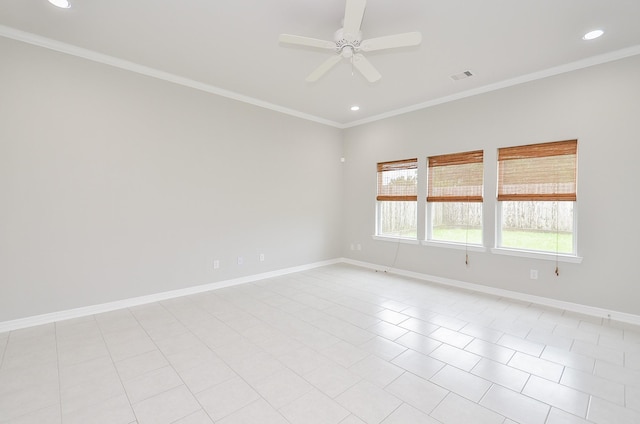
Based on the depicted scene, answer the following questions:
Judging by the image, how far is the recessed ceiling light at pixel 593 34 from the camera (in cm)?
277

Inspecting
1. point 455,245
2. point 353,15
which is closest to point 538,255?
point 455,245

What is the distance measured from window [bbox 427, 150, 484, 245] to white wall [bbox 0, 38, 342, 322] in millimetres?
2486

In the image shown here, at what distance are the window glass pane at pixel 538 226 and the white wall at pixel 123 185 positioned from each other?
11.2 feet

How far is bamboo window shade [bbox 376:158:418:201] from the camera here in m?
5.11

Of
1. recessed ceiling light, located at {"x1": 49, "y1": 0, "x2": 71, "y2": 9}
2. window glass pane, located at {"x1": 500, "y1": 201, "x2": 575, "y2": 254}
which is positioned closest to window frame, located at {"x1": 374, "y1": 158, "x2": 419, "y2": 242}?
window glass pane, located at {"x1": 500, "y1": 201, "x2": 575, "y2": 254}

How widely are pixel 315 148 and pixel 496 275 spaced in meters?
3.68

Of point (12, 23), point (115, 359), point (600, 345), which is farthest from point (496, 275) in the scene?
point (12, 23)

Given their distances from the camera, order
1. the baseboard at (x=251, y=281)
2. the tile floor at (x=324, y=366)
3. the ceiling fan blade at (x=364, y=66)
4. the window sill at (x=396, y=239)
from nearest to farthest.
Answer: the tile floor at (x=324, y=366)
the ceiling fan blade at (x=364, y=66)
the baseboard at (x=251, y=281)
the window sill at (x=396, y=239)

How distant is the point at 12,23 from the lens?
2.75 m

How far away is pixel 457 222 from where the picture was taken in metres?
4.59

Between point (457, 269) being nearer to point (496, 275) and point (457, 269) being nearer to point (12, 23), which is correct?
point (496, 275)

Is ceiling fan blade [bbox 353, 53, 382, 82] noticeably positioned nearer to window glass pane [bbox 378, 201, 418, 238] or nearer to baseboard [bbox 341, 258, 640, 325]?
window glass pane [bbox 378, 201, 418, 238]

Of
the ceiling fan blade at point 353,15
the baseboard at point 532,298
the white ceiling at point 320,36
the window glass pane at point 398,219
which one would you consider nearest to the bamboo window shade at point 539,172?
the white ceiling at point 320,36

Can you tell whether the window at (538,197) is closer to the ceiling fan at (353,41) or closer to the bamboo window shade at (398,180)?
the bamboo window shade at (398,180)
